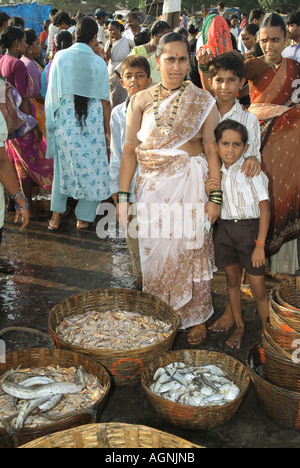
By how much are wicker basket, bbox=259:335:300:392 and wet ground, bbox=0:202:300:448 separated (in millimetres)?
232

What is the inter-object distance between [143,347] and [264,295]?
1070 millimetres

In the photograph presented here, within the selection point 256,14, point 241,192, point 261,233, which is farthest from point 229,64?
point 256,14

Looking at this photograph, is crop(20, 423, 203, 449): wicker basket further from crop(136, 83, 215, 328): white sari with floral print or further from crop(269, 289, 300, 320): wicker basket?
crop(136, 83, 215, 328): white sari with floral print

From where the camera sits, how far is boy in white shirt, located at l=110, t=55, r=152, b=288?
403 centimetres

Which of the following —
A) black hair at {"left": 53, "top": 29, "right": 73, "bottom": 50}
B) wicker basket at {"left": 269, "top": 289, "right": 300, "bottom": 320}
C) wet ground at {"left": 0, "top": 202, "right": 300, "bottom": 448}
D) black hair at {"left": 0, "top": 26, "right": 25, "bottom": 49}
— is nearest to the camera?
wet ground at {"left": 0, "top": 202, "right": 300, "bottom": 448}

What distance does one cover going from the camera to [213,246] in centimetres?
352

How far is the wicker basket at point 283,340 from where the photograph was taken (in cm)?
269

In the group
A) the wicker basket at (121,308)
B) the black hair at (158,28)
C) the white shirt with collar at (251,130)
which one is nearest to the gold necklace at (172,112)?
the white shirt with collar at (251,130)

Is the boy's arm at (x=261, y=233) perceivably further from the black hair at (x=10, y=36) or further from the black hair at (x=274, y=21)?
the black hair at (x=10, y=36)

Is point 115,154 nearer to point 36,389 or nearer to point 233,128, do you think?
point 233,128

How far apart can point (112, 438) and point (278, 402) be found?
960 millimetres

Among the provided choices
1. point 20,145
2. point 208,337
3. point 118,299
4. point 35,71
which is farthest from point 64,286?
point 35,71

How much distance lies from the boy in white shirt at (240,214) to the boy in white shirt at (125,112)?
98 cm

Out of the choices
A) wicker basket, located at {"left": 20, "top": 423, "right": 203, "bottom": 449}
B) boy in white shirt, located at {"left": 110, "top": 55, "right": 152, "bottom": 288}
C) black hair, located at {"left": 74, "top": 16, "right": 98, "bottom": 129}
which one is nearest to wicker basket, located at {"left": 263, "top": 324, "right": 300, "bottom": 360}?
wicker basket, located at {"left": 20, "top": 423, "right": 203, "bottom": 449}
